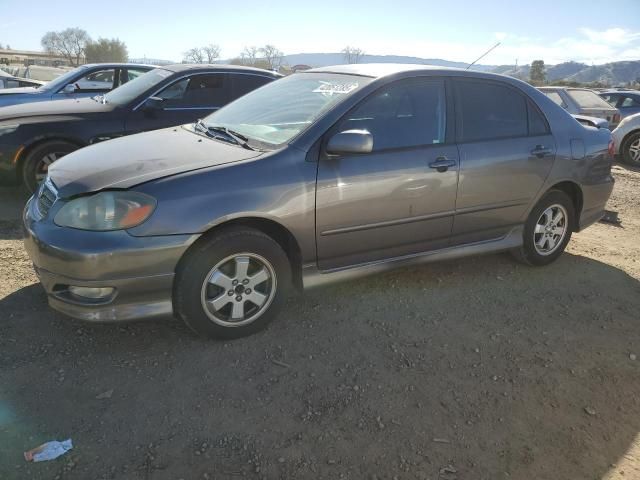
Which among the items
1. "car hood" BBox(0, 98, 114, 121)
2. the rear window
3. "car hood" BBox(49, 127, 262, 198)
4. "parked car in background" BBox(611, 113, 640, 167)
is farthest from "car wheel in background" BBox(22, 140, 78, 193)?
the rear window

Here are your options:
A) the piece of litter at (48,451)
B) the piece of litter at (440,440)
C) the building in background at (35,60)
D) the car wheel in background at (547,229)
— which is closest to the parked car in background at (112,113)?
the car wheel in background at (547,229)

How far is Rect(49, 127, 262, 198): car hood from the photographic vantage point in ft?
9.48

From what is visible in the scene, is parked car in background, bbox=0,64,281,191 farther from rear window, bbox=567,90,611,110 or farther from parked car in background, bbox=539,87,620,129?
rear window, bbox=567,90,611,110

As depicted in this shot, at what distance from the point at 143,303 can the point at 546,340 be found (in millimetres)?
2519

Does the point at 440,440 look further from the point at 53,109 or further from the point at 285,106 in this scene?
the point at 53,109

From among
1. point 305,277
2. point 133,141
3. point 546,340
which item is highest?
point 133,141

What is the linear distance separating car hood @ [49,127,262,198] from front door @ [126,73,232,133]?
2.23m

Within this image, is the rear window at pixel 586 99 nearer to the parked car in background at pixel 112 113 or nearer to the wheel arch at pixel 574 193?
the wheel arch at pixel 574 193

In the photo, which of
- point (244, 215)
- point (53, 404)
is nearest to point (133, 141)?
point (244, 215)

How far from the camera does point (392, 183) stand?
3.40 metres

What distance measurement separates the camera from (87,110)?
5723 millimetres

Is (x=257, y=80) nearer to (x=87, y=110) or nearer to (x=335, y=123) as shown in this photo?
(x=87, y=110)

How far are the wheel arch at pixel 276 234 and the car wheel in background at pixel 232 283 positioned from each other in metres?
0.03

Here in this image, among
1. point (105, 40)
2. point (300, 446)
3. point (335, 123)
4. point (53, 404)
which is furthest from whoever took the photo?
point (105, 40)
